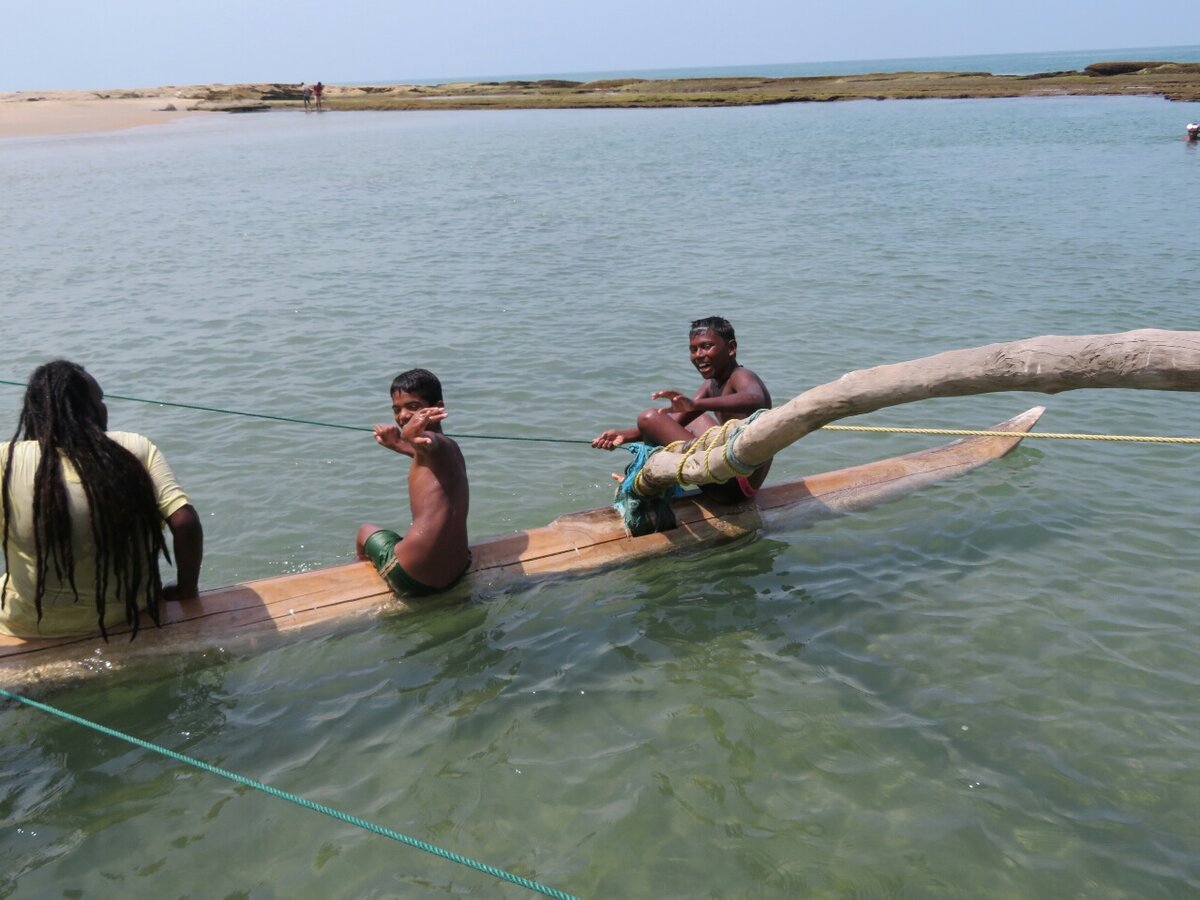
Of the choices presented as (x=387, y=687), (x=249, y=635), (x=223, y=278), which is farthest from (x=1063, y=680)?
(x=223, y=278)

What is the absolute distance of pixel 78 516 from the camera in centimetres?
431

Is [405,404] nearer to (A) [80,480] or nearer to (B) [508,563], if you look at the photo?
(B) [508,563]

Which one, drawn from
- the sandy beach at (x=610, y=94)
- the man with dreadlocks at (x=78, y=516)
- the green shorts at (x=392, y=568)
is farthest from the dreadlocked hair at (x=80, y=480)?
the sandy beach at (x=610, y=94)

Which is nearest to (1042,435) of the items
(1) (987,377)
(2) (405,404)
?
(1) (987,377)

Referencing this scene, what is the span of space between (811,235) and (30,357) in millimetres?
12273

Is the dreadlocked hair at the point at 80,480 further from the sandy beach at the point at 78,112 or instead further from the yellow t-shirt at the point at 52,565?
the sandy beach at the point at 78,112

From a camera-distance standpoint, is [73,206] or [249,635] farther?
[73,206]

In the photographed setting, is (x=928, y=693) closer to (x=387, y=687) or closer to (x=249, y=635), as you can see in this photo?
(x=387, y=687)

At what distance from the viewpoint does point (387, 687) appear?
16.2 feet

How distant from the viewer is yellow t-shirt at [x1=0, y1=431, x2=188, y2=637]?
4.26 m

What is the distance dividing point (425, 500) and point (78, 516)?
1.58m

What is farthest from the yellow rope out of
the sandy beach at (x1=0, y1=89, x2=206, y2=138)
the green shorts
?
the sandy beach at (x1=0, y1=89, x2=206, y2=138)

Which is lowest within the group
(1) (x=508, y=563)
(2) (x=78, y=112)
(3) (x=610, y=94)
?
(1) (x=508, y=563)

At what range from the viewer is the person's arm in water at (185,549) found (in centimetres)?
450
